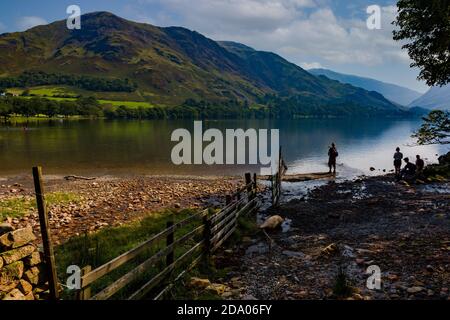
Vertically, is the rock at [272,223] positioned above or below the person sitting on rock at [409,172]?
below

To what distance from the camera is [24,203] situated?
24.5m

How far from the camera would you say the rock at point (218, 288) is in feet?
36.6

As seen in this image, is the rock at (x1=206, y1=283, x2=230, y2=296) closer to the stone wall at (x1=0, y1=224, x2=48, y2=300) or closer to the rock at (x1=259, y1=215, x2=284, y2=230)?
the stone wall at (x1=0, y1=224, x2=48, y2=300)

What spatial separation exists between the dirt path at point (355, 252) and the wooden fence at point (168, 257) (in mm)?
1414

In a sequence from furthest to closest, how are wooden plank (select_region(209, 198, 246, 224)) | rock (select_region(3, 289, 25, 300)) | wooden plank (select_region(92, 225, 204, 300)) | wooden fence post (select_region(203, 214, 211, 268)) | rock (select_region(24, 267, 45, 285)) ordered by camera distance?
wooden plank (select_region(209, 198, 246, 224)), wooden fence post (select_region(203, 214, 211, 268)), rock (select_region(24, 267, 45, 285)), rock (select_region(3, 289, 25, 300)), wooden plank (select_region(92, 225, 204, 300))

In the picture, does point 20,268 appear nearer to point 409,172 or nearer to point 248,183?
point 248,183

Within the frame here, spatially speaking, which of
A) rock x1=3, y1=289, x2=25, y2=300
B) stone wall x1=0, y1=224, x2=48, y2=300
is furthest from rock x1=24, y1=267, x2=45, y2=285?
rock x1=3, y1=289, x2=25, y2=300

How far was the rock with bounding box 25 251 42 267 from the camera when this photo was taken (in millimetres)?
10133

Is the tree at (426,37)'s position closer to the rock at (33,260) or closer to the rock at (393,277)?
the rock at (393,277)

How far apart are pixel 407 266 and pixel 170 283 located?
8175mm

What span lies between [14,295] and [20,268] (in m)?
0.95

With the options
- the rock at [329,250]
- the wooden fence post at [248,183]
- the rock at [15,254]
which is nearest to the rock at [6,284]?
the rock at [15,254]

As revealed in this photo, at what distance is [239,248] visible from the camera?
16.5 meters
